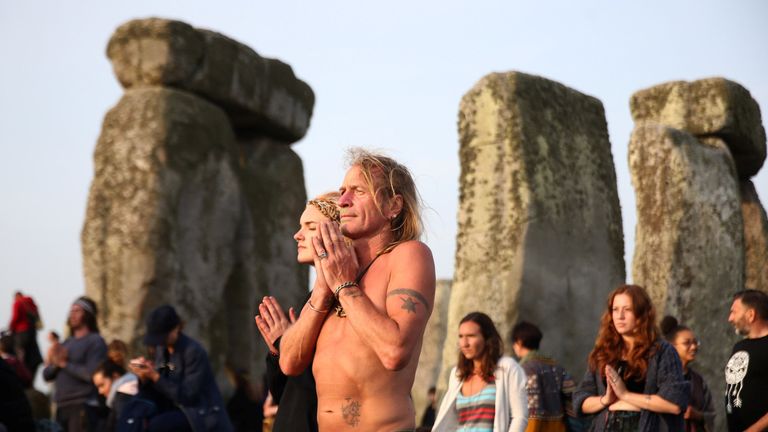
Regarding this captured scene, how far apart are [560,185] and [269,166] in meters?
5.93

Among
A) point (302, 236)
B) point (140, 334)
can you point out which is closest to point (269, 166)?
point (140, 334)

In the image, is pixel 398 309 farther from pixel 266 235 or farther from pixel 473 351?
pixel 266 235

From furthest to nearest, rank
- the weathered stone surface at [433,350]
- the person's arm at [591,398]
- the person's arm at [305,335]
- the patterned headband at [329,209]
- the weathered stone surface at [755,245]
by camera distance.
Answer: the weathered stone surface at [433,350]
the weathered stone surface at [755,245]
the person's arm at [591,398]
the patterned headband at [329,209]
the person's arm at [305,335]

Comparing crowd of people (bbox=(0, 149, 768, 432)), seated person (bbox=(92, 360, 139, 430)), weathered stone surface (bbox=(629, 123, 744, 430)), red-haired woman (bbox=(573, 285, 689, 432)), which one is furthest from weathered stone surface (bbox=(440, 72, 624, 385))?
red-haired woman (bbox=(573, 285, 689, 432))

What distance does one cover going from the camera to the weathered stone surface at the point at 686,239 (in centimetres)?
1218

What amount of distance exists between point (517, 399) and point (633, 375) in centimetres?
92

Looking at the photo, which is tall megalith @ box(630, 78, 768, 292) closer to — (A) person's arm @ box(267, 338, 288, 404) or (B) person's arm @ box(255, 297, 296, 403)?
(A) person's arm @ box(267, 338, 288, 404)

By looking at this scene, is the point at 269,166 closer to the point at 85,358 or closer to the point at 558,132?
the point at 558,132

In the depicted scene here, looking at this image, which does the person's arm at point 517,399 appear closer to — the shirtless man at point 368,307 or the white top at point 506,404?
the white top at point 506,404

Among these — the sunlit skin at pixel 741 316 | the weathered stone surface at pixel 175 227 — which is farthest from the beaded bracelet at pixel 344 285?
the weathered stone surface at pixel 175 227

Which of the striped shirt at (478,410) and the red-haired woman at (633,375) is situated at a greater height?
the red-haired woman at (633,375)

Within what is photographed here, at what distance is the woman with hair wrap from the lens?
303 inches

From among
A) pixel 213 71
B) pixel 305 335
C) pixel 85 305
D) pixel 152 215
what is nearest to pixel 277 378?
pixel 305 335

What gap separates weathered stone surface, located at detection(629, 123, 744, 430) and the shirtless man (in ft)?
27.2
